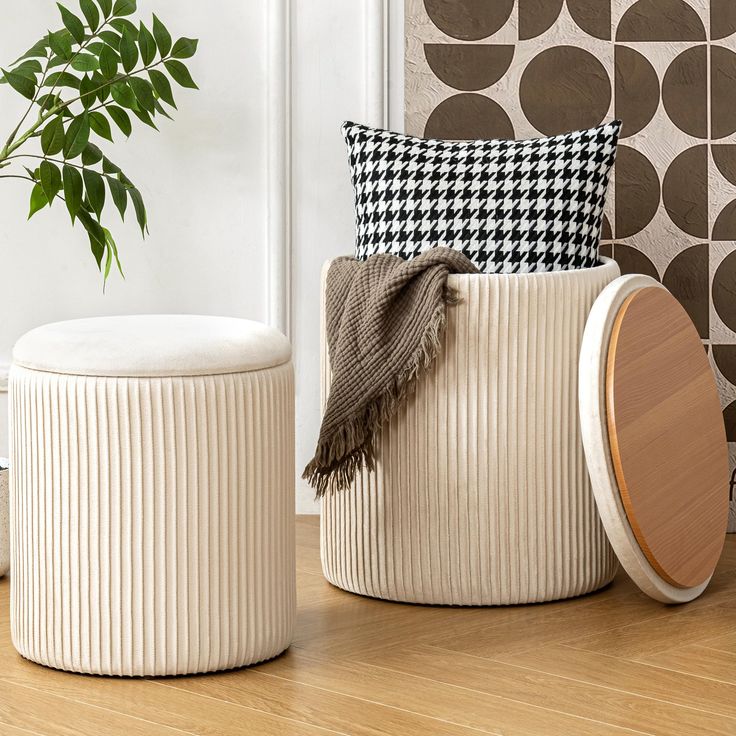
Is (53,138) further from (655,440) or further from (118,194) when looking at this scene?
(655,440)

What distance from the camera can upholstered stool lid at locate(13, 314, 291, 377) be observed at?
1.53 metres

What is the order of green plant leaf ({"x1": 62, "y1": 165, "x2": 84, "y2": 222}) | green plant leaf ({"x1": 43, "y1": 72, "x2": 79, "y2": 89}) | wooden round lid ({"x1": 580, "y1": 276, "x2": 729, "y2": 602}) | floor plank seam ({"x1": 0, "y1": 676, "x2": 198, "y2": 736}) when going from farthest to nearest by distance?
green plant leaf ({"x1": 43, "y1": 72, "x2": 79, "y2": 89})
green plant leaf ({"x1": 62, "y1": 165, "x2": 84, "y2": 222})
wooden round lid ({"x1": 580, "y1": 276, "x2": 729, "y2": 602})
floor plank seam ({"x1": 0, "y1": 676, "x2": 198, "y2": 736})

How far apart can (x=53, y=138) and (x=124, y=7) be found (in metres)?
0.27

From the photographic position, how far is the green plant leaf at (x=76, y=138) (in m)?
1.95

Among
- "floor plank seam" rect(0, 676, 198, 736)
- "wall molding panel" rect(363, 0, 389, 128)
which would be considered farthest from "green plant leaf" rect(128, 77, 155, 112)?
"floor plank seam" rect(0, 676, 198, 736)

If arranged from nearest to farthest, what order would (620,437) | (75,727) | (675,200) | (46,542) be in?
(75,727), (46,542), (620,437), (675,200)

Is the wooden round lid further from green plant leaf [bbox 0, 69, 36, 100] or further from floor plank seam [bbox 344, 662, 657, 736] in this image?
green plant leaf [bbox 0, 69, 36, 100]

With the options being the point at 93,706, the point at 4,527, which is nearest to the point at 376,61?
the point at 4,527

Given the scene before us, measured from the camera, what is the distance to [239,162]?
245 cm

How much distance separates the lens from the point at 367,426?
6.09 feet

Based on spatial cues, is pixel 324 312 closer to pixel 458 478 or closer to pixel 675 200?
pixel 458 478

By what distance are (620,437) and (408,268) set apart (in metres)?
0.41

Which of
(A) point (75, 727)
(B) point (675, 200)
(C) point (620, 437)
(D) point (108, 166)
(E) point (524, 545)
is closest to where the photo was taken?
(A) point (75, 727)

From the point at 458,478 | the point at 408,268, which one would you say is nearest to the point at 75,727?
the point at 458,478
